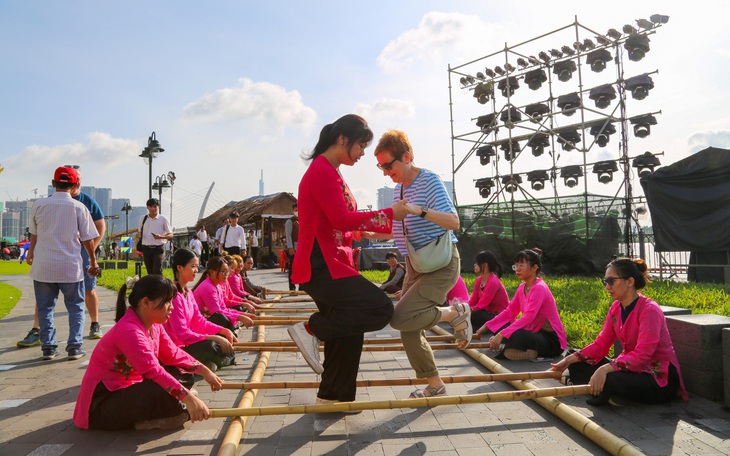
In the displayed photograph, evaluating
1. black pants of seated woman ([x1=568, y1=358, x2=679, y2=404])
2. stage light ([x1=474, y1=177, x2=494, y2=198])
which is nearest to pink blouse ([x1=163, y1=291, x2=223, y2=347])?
black pants of seated woman ([x1=568, y1=358, x2=679, y2=404])

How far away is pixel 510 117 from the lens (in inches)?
854

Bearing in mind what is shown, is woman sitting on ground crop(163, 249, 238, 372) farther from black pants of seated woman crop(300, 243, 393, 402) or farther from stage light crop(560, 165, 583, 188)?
stage light crop(560, 165, 583, 188)

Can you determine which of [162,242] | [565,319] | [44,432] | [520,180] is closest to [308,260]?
[44,432]

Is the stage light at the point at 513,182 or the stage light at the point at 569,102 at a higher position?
the stage light at the point at 569,102

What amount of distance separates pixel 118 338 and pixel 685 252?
13.2 metres

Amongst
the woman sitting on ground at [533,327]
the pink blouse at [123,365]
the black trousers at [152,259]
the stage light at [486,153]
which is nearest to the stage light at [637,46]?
the stage light at [486,153]

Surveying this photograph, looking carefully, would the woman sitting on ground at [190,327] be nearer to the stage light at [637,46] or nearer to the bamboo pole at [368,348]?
the bamboo pole at [368,348]

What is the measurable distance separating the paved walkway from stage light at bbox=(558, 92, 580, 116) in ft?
61.8

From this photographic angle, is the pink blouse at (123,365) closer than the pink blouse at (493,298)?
Yes

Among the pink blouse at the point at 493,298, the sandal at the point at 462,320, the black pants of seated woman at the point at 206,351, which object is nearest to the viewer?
the sandal at the point at 462,320

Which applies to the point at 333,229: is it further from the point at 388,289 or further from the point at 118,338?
the point at 388,289

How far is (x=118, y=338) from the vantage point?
302cm

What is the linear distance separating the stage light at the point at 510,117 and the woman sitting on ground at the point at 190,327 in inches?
746

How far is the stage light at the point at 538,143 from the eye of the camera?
23000 millimetres
